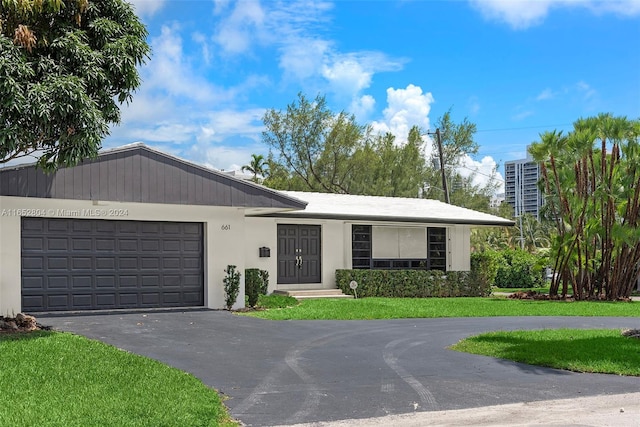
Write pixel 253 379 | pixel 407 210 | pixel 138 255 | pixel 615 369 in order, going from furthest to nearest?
pixel 407 210 → pixel 138 255 → pixel 615 369 → pixel 253 379

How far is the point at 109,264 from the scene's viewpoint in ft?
55.7

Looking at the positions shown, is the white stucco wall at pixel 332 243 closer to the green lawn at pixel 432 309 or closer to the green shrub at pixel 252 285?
the green lawn at pixel 432 309

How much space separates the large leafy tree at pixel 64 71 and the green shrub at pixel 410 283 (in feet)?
39.2

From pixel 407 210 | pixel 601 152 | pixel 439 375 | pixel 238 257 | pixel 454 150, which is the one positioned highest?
pixel 454 150

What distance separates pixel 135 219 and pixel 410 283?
10145 millimetres

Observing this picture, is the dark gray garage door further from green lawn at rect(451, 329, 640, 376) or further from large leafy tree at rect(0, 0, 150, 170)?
green lawn at rect(451, 329, 640, 376)

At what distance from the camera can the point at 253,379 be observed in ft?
32.2

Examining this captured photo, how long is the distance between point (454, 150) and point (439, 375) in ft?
121

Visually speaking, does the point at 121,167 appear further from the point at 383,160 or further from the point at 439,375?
the point at 383,160

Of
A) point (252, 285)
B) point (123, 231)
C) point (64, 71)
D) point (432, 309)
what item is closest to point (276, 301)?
point (252, 285)

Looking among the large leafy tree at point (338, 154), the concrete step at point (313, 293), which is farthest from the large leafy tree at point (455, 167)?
the concrete step at point (313, 293)

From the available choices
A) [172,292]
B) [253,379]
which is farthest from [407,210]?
[253,379]

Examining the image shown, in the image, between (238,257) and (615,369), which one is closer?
(615,369)

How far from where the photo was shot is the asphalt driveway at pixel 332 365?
27.9 ft
